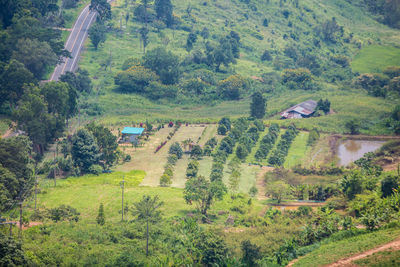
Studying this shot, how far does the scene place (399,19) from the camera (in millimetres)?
161250

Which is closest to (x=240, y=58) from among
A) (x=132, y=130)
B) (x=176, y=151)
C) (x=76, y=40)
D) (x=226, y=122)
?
(x=76, y=40)

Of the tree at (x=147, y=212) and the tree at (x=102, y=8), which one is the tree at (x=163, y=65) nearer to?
the tree at (x=102, y=8)

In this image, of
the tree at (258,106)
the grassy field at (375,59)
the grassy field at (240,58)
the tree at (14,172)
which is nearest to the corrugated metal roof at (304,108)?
the grassy field at (240,58)

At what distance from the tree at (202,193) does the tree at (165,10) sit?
8305 cm

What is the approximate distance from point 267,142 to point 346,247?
36.7 m

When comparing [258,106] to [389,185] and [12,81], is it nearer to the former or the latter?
[389,185]

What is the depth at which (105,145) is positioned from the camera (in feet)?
220

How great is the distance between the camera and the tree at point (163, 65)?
10169 centimetres

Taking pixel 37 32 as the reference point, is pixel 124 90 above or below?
below

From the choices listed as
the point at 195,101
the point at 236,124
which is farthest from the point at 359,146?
the point at 195,101

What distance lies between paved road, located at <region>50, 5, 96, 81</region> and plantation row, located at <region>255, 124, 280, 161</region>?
45049mm

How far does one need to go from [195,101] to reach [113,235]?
188ft

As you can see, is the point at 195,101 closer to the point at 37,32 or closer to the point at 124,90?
the point at 124,90

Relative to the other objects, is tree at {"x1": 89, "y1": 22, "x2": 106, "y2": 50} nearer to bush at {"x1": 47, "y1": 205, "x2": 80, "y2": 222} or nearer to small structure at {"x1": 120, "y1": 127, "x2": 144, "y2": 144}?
small structure at {"x1": 120, "y1": 127, "x2": 144, "y2": 144}
